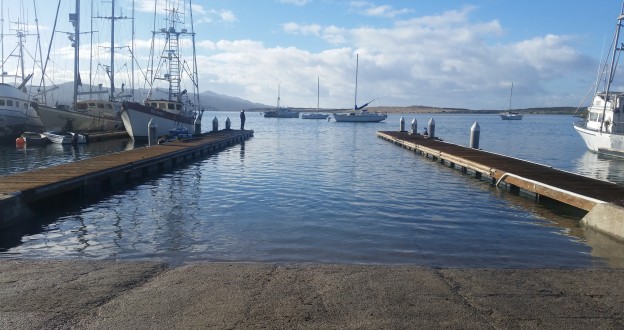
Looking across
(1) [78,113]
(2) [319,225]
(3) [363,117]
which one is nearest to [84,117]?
(1) [78,113]

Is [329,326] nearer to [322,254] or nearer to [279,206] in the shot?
[322,254]

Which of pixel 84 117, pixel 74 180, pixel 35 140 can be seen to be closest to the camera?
pixel 74 180

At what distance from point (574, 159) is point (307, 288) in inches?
1270

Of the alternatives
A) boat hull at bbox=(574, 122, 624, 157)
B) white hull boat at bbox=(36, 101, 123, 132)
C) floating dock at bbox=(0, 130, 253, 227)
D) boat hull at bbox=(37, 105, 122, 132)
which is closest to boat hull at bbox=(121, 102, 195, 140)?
white hull boat at bbox=(36, 101, 123, 132)

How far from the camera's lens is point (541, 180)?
15.5m

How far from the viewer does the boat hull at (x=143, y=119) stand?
122 feet

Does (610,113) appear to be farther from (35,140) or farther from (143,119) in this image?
(35,140)

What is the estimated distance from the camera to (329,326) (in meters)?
4.79

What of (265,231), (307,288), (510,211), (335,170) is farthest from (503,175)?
(307,288)

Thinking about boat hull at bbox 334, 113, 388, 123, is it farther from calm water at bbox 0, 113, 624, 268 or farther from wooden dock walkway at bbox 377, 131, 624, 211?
calm water at bbox 0, 113, 624, 268

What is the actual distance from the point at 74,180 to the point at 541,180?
46.3 ft

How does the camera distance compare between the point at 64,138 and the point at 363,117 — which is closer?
the point at 64,138

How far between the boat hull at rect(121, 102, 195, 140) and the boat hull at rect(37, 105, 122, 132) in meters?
6.55

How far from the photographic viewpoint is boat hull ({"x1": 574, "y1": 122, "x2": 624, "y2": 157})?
3244 cm
